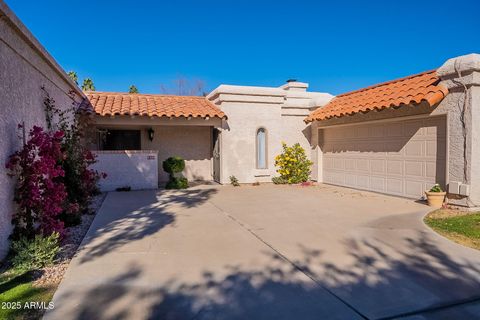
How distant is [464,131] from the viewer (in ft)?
30.4

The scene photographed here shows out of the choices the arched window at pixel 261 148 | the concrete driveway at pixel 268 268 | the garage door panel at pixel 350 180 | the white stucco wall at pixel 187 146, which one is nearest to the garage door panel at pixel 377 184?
the garage door panel at pixel 350 180

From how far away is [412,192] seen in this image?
11164 millimetres

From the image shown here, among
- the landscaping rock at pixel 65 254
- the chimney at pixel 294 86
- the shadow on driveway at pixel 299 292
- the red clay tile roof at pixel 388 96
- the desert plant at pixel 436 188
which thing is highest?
the chimney at pixel 294 86

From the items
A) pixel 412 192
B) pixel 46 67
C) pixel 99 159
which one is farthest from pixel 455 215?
pixel 99 159

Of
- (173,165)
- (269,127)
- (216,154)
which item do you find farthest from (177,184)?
(269,127)

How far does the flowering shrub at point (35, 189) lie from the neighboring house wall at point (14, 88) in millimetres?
139

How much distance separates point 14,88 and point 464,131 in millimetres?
10168

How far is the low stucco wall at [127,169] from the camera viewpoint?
1363 centimetres

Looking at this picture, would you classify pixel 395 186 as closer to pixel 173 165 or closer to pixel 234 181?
pixel 234 181

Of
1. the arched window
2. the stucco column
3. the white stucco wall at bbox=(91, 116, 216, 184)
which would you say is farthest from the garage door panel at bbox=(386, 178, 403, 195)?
the white stucco wall at bbox=(91, 116, 216, 184)

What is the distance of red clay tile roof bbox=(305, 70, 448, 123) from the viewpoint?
10.1 m

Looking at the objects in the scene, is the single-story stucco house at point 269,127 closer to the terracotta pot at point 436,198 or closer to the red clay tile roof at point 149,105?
the red clay tile roof at point 149,105

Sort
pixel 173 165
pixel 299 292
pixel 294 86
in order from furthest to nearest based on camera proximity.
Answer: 1. pixel 294 86
2. pixel 173 165
3. pixel 299 292

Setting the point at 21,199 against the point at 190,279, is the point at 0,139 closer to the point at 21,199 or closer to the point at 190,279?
the point at 21,199
